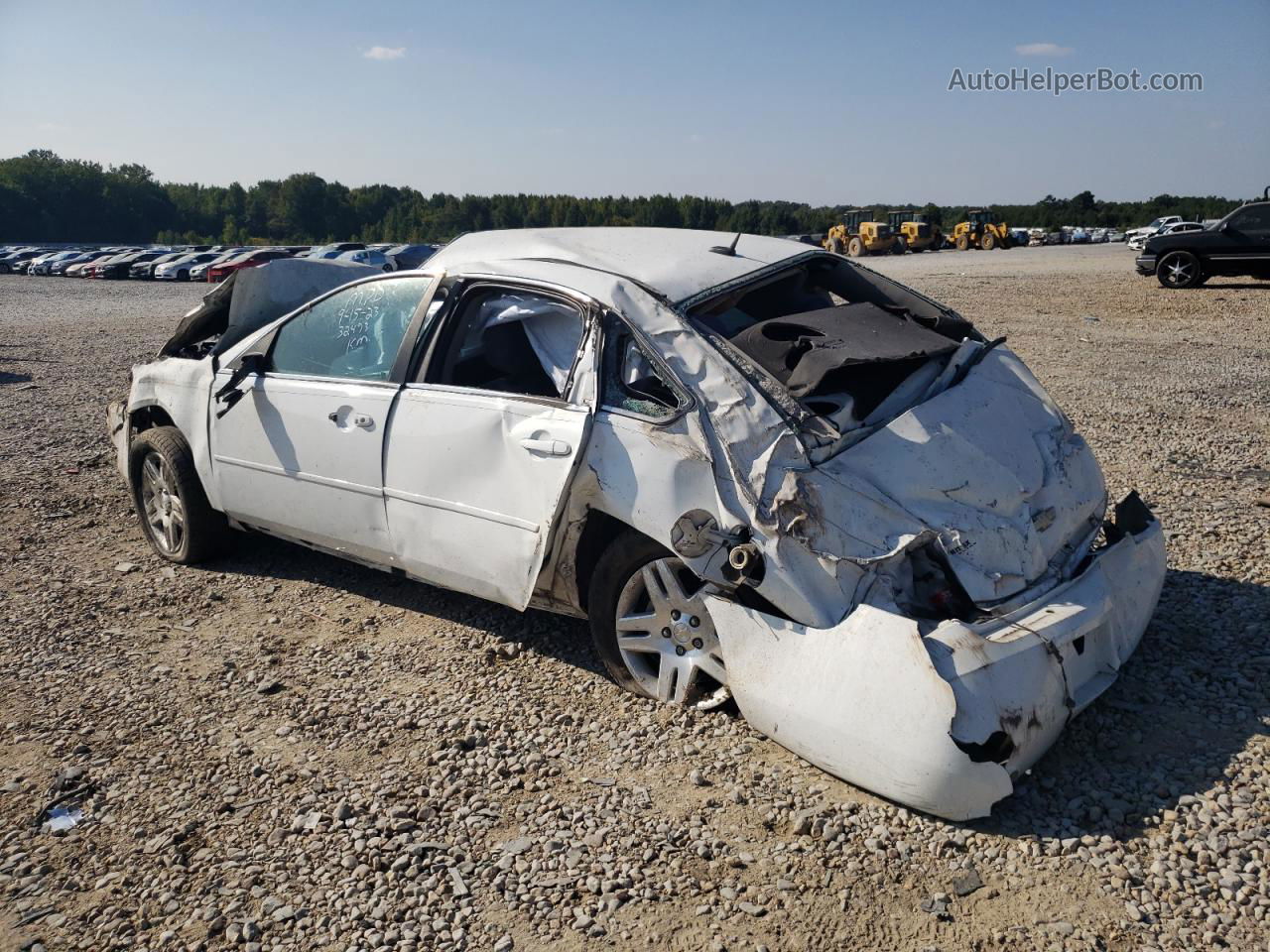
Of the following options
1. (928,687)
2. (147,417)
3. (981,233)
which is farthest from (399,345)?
(981,233)

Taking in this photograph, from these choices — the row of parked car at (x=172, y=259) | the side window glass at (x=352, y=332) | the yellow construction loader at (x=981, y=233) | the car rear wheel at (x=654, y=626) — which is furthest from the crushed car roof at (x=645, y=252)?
the yellow construction loader at (x=981, y=233)

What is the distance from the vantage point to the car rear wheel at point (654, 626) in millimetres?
3447

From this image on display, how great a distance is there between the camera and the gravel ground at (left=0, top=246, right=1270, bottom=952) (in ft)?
8.61

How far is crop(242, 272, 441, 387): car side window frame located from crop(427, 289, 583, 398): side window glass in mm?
181

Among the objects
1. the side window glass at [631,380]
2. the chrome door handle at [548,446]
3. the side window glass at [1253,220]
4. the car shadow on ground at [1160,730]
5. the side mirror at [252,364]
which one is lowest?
the car shadow on ground at [1160,730]

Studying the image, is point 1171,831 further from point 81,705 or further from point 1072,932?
point 81,705

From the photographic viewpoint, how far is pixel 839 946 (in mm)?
2488

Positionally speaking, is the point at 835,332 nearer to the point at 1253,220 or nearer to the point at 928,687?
the point at 928,687

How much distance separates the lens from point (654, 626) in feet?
11.7

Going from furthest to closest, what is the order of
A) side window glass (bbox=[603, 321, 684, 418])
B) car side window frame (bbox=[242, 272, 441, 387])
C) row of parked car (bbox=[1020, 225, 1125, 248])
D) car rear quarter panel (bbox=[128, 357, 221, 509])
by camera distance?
row of parked car (bbox=[1020, 225, 1125, 248]) < car rear quarter panel (bbox=[128, 357, 221, 509]) < car side window frame (bbox=[242, 272, 441, 387]) < side window glass (bbox=[603, 321, 684, 418])

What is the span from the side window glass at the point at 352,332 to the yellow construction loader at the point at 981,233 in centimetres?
4760

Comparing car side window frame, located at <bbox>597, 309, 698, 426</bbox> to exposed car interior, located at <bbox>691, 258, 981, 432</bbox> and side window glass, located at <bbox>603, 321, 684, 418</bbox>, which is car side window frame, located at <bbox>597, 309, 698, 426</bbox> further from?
exposed car interior, located at <bbox>691, 258, 981, 432</bbox>

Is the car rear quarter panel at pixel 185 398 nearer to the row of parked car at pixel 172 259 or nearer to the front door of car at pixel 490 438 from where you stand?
the front door of car at pixel 490 438

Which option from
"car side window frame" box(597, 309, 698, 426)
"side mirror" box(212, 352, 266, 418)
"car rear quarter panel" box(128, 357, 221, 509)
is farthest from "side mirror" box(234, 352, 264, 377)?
"car side window frame" box(597, 309, 698, 426)
